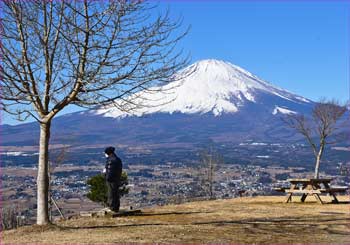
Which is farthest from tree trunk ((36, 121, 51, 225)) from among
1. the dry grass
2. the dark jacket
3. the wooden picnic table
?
the wooden picnic table

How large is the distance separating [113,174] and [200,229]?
3.30m

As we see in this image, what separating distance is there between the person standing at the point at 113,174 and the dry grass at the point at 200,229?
0.69m

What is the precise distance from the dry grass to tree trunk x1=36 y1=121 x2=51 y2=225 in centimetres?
33

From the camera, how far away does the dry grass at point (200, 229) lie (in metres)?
11.0

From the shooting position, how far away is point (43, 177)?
41.3ft

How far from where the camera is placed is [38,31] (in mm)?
12375

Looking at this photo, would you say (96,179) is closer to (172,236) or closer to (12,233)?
(12,233)

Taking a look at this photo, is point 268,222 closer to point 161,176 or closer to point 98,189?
point 98,189

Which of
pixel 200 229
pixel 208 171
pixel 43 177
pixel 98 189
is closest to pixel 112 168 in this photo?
pixel 43 177

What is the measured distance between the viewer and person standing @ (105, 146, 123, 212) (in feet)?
47.9

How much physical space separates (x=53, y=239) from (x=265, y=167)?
264 feet

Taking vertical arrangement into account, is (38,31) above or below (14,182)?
above

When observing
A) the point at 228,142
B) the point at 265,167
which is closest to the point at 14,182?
the point at 265,167

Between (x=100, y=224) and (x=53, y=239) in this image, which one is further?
(x=100, y=224)
